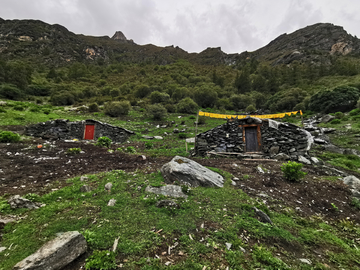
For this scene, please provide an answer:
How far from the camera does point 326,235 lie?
4613mm

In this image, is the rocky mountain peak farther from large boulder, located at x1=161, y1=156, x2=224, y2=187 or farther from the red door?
large boulder, located at x1=161, y1=156, x2=224, y2=187

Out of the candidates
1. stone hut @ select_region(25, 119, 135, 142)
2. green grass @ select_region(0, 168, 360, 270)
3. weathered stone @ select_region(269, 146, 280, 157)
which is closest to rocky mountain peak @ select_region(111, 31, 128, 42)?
stone hut @ select_region(25, 119, 135, 142)

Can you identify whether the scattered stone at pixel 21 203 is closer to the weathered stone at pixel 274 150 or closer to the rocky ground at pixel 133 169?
the rocky ground at pixel 133 169

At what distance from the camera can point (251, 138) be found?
14695 mm

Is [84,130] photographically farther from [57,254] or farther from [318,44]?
[318,44]

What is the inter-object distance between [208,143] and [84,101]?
37270 millimetres

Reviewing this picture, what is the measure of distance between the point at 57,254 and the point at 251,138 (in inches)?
599

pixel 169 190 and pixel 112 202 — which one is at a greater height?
pixel 169 190

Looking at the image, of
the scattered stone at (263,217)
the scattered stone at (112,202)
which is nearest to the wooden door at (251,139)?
the scattered stone at (263,217)

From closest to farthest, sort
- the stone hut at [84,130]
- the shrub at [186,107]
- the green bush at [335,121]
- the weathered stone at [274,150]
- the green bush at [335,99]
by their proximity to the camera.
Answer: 1. the weathered stone at [274,150]
2. the stone hut at [84,130]
3. the green bush at [335,121]
4. the green bush at [335,99]
5. the shrub at [186,107]

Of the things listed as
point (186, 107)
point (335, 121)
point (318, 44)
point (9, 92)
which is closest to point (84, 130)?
point (186, 107)

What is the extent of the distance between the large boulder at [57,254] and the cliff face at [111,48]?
9020 centimetres

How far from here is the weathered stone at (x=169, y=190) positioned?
587 centimetres

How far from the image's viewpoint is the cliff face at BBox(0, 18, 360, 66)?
236ft
